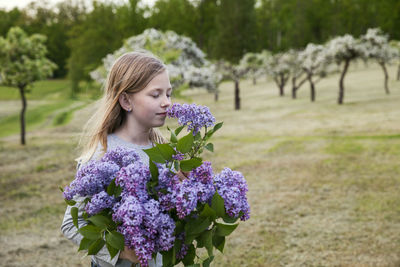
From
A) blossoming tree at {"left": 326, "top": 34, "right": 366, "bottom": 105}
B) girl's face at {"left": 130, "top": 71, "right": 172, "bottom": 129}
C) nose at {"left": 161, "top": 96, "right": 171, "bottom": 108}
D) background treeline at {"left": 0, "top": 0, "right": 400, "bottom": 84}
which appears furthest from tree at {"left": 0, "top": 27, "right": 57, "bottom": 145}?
blossoming tree at {"left": 326, "top": 34, "right": 366, "bottom": 105}

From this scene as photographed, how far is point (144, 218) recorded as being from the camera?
1.58 metres

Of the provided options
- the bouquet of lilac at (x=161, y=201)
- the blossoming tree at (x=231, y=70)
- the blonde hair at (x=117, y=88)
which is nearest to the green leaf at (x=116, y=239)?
the bouquet of lilac at (x=161, y=201)

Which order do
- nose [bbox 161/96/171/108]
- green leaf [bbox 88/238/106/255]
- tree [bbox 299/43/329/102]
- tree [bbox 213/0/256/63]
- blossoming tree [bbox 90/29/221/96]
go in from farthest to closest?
1. tree [bbox 213/0/256/63]
2. tree [bbox 299/43/329/102]
3. blossoming tree [bbox 90/29/221/96]
4. nose [bbox 161/96/171/108]
5. green leaf [bbox 88/238/106/255]

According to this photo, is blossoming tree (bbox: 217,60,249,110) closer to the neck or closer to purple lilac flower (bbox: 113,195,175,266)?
the neck

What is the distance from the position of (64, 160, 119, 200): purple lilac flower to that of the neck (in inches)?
33.3

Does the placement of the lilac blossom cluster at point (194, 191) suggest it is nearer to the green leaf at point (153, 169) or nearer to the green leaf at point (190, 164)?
the green leaf at point (190, 164)

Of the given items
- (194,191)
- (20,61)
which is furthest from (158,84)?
(20,61)

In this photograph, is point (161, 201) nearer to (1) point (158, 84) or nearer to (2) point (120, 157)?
(2) point (120, 157)

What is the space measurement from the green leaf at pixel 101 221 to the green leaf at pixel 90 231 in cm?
3

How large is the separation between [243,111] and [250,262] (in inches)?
981

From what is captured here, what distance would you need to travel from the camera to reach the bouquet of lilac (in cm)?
159

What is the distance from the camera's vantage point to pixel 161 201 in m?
1.64

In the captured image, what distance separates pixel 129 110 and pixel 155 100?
0.79 feet

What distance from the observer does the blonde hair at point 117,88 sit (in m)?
2.37
